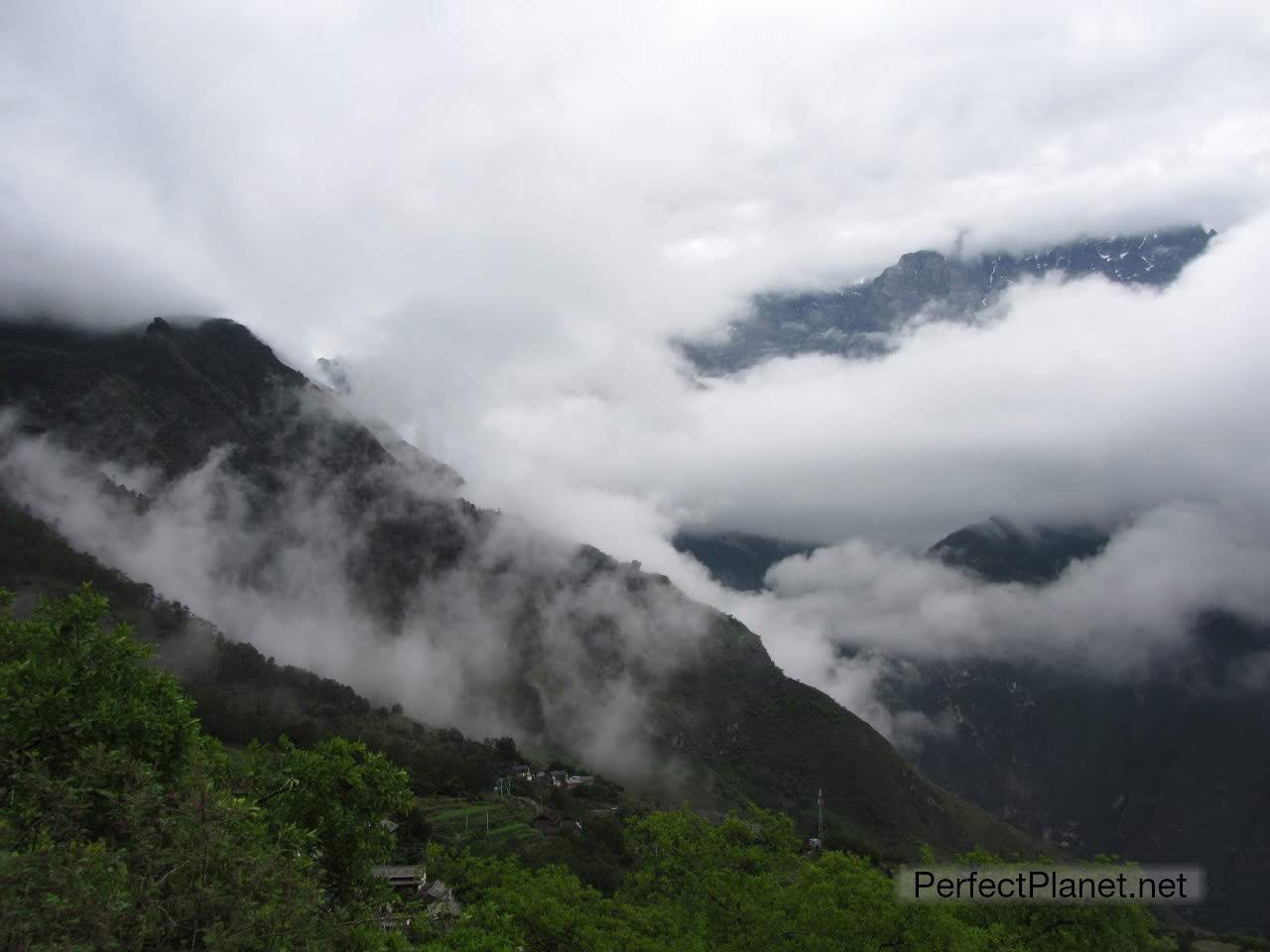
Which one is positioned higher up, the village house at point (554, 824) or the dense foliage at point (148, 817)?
the dense foliage at point (148, 817)

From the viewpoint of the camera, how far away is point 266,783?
21.6 meters

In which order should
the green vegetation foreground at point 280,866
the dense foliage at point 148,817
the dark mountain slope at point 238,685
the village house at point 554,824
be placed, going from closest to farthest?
the dense foliage at point 148,817
the green vegetation foreground at point 280,866
the village house at point 554,824
the dark mountain slope at point 238,685

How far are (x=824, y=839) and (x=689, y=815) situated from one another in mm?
134998

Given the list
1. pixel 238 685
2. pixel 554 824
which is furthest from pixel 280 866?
pixel 238 685

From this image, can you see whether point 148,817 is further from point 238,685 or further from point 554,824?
point 238,685

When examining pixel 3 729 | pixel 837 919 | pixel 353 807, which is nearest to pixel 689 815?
pixel 837 919

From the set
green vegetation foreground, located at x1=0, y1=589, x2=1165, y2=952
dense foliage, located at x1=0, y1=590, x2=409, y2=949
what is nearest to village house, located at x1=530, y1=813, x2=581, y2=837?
green vegetation foreground, located at x1=0, y1=589, x2=1165, y2=952

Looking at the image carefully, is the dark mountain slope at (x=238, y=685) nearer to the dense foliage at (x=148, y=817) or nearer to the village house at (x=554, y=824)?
the village house at (x=554, y=824)

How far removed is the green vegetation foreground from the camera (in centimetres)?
1222

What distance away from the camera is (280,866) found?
47.2 ft

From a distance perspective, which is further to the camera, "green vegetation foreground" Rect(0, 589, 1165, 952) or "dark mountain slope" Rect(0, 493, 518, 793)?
"dark mountain slope" Rect(0, 493, 518, 793)

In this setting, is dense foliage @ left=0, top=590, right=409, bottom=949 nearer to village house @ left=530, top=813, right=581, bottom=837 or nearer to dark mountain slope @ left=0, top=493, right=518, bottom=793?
village house @ left=530, top=813, right=581, bottom=837

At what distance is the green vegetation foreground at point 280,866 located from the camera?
12219 mm

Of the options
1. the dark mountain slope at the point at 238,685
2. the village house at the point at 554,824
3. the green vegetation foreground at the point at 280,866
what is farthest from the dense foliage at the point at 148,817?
the dark mountain slope at the point at 238,685
